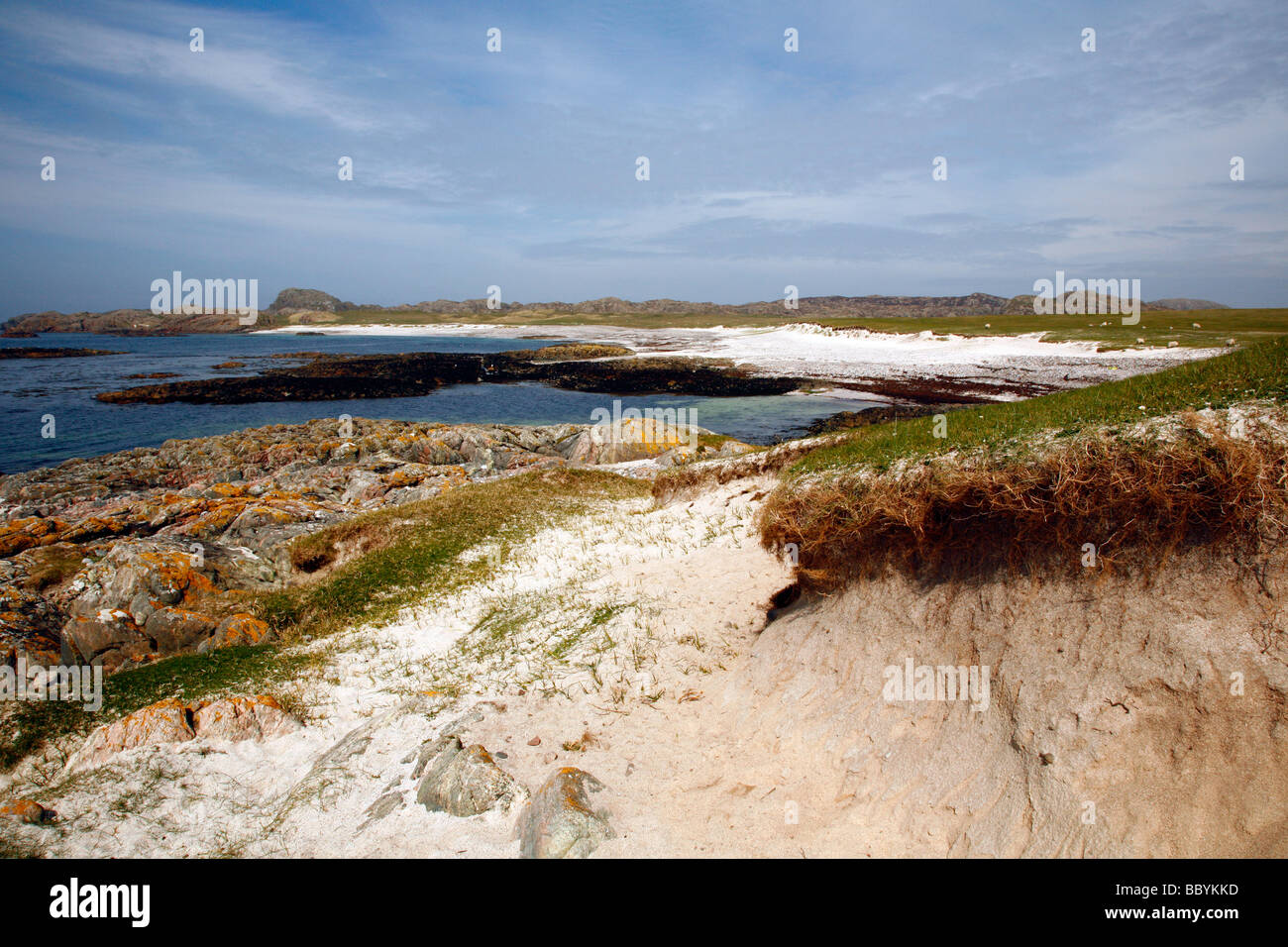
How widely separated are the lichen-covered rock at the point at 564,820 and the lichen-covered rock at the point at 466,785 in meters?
0.34

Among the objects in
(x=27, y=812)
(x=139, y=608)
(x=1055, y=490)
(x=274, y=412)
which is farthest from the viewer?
(x=274, y=412)

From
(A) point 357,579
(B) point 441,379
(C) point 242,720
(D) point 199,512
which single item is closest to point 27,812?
(C) point 242,720

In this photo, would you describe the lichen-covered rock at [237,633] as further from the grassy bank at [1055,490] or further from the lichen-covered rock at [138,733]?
the grassy bank at [1055,490]

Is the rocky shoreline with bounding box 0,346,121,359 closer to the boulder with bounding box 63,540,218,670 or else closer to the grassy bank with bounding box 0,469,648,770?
the grassy bank with bounding box 0,469,648,770

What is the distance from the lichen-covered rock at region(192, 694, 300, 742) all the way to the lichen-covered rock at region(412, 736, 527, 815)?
2437 millimetres

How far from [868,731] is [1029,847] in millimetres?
1657

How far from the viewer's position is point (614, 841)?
5.77m

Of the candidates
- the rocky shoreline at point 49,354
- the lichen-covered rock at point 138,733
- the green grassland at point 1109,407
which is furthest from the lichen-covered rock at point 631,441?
the rocky shoreline at point 49,354

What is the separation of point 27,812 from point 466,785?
14.0ft

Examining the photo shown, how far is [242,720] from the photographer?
26.3 ft

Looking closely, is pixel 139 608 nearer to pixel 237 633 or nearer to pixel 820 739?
pixel 237 633

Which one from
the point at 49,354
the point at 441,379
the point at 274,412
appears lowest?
the point at 274,412
